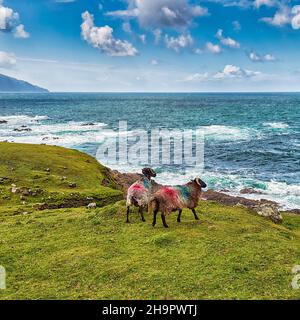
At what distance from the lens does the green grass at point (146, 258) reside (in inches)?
520

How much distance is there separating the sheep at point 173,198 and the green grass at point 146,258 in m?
1.02

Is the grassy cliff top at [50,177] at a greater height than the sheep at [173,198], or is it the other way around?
the sheep at [173,198]

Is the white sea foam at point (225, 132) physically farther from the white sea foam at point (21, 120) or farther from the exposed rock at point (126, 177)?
the white sea foam at point (21, 120)

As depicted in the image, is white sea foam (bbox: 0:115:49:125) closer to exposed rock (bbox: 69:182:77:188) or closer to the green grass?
exposed rock (bbox: 69:182:77:188)

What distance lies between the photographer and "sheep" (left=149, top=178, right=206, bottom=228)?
706 inches

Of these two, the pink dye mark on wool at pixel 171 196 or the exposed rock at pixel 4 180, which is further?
the exposed rock at pixel 4 180

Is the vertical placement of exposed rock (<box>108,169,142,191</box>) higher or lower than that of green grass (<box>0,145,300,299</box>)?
lower

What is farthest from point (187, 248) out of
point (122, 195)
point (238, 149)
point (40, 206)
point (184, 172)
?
point (238, 149)

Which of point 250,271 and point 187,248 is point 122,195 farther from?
point 250,271

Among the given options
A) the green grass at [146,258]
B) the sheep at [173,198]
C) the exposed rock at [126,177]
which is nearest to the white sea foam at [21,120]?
the exposed rock at [126,177]

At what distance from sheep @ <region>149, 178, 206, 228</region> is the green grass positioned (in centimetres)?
102

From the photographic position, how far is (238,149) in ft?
247

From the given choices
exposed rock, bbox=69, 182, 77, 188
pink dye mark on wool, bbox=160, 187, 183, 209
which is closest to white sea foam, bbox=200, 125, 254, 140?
exposed rock, bbox=69, 182, 77, 188
